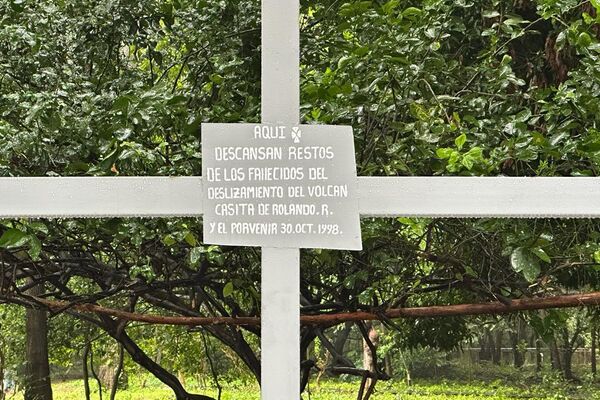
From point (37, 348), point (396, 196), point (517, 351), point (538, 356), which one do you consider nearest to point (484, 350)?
point (517, 351)

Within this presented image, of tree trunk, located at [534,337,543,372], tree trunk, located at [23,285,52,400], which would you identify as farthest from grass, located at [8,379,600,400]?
tree trunk, located at [23,285,52,400]

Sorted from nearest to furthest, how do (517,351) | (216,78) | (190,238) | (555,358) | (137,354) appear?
(190,238), (216,78), (137,354), (555,358), (517,351)

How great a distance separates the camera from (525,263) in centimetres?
170

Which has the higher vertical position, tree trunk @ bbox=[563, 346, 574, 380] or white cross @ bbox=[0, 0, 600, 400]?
white cross @ bbox=[0, 0, 600, 400]

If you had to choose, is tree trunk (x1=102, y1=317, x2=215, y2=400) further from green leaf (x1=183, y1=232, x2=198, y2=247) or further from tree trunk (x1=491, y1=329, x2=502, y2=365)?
tree trunk (x1=491, y1=329, x2=502, y2=365)

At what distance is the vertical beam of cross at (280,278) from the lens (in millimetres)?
1465

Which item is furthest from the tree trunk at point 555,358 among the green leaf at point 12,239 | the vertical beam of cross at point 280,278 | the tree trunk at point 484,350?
the green leaf at point 12,239

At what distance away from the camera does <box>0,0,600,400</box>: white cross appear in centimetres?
150

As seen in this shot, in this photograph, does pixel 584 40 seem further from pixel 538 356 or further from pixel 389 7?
pixel 538 356

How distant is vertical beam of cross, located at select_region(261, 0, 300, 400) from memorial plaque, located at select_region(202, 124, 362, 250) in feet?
0.11

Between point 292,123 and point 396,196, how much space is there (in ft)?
0.79

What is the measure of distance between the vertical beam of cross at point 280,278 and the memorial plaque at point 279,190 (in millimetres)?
35

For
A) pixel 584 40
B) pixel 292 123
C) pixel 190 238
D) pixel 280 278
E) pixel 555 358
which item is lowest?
pixel 555 358

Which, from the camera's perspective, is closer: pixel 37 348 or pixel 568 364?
pixel 37 348
